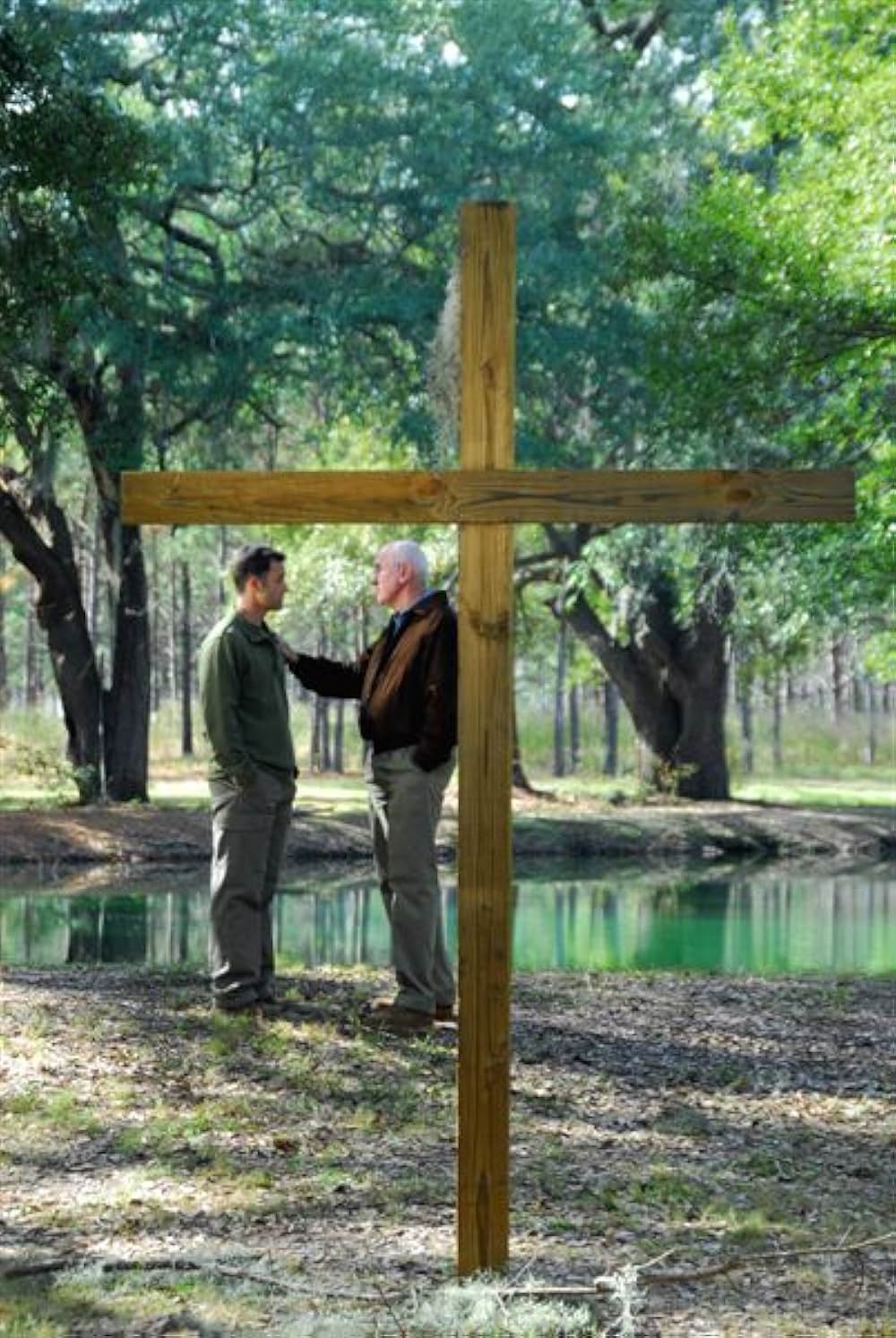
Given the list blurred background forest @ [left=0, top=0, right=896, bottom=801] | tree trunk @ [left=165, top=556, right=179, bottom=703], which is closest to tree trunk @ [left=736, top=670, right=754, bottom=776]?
blurred background forest @ [left=0, top=0, right=896, bottom=801]

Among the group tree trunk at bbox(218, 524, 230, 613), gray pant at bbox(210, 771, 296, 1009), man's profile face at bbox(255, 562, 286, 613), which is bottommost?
gray pant at bbox(210, 771, 296, 1009)

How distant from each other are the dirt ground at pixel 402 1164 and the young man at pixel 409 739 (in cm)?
30

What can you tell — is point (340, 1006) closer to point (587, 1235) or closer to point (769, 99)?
point (587, 1235)

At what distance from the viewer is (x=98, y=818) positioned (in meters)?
23.5

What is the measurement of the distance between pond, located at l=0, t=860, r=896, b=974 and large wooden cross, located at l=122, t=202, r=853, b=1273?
7114mm

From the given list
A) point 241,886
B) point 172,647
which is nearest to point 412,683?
point 241,886

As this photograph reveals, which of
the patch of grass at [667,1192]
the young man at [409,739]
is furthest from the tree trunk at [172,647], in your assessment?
the patch of grass at [667,1192]

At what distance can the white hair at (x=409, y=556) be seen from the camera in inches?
318

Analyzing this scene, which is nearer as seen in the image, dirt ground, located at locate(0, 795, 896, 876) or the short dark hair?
the short dark hair

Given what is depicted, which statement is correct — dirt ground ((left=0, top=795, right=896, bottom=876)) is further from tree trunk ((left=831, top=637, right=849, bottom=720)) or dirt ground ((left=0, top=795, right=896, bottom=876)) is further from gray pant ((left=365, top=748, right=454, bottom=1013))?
tree trunk ((left=831, top=637, right=849, bottom=720))

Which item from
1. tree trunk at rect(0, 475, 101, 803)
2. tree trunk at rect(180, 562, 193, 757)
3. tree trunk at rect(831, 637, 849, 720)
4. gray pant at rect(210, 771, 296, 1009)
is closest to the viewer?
gray pant at rect(210, 771, 296, 1009)

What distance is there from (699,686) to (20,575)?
29.1 m

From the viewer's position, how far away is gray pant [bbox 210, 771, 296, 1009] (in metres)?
8.57

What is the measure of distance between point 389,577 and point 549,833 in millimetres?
17697
